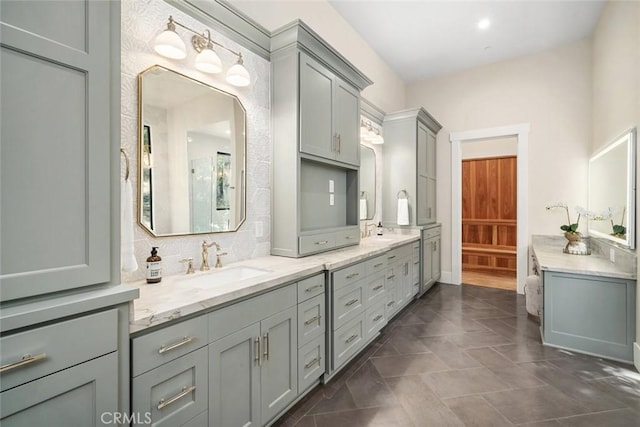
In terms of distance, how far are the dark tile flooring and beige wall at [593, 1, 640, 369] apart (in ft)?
1.86

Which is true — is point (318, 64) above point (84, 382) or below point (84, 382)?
above

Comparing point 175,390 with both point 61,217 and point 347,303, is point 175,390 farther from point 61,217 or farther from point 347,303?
point 347,303

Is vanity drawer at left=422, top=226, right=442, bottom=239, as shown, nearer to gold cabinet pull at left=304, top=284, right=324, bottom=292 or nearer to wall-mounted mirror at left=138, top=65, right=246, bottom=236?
gold cabinet pull at left=304, top=284, right=324, bottom=292

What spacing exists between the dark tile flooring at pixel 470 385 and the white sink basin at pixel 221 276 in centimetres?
92

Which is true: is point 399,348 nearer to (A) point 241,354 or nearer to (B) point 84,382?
(A) point 241,354

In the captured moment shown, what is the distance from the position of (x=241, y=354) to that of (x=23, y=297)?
0.91 m

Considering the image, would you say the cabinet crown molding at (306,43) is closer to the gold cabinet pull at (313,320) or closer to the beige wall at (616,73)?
the gold cabinet pull at (313,320)

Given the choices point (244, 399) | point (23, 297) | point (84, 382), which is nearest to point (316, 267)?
point (244, 399)

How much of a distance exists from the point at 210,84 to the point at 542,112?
187 inches

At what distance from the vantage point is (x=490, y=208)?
638 centimetres

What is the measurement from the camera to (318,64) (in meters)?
2.48

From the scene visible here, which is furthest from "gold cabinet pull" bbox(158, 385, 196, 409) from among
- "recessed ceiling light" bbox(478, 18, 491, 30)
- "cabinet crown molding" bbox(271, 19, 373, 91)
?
"recessed ceiling light" bbox(478, 18, 491, 30)

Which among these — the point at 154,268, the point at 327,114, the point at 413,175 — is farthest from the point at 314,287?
the point at 413,175

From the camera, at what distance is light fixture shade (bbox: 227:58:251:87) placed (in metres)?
2.00
